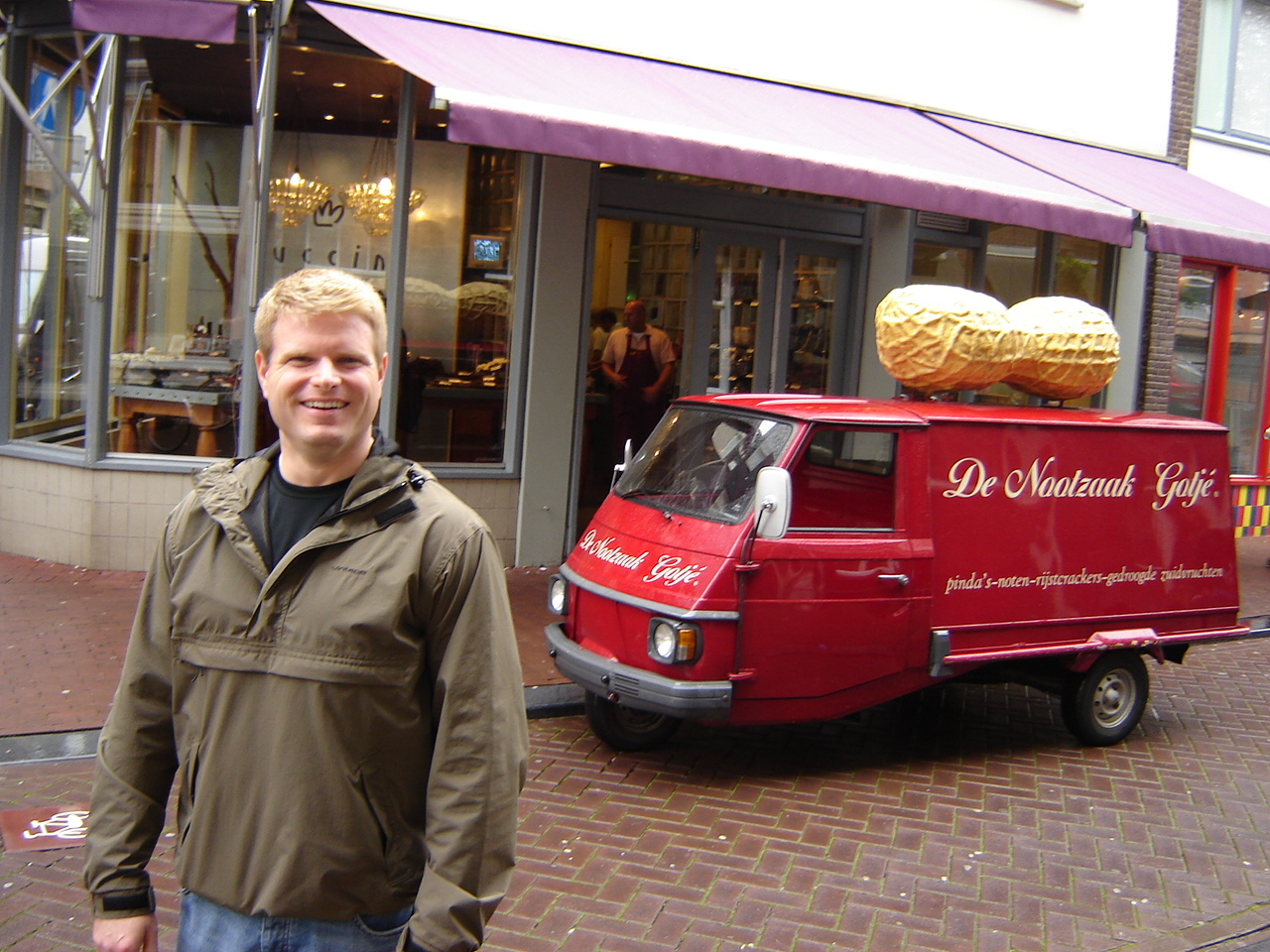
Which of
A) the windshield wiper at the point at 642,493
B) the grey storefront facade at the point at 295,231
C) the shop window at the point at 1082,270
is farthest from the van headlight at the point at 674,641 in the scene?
the shop window at the point at 1082,270

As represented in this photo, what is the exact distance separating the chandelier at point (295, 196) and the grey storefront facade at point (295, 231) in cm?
2

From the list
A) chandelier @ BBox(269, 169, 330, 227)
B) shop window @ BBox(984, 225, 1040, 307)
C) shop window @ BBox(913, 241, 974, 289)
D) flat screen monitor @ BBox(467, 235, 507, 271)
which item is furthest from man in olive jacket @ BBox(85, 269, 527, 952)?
shop window @ BBox(984, 225, 1040, 307)

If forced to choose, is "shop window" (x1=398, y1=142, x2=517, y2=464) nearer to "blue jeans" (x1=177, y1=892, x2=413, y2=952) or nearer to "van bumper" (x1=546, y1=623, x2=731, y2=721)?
"van bumper" (x1=546, y1=623, x2=731, y2=721)

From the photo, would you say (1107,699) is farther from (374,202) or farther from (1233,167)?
(1233,167)

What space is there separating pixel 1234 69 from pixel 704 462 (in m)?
11.5

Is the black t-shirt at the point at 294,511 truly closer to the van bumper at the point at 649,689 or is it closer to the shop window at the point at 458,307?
the van bumper at the point at 649,689

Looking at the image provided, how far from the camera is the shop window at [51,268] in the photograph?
29.3 feet

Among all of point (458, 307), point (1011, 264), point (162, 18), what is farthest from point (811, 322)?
point (162, 18)

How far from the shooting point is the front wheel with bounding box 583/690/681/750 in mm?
5707

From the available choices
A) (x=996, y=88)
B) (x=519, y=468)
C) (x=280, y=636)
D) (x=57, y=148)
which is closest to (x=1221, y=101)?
(x=996, y=88)

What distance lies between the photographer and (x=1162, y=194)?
10758mm

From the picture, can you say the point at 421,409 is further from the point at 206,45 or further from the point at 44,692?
the point at 44,692

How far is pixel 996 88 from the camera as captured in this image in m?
11.7

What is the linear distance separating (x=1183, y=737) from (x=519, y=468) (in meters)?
5.09
